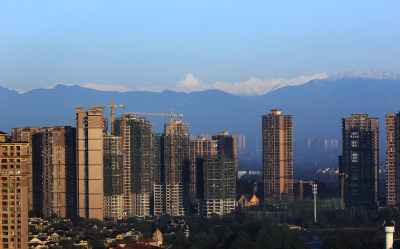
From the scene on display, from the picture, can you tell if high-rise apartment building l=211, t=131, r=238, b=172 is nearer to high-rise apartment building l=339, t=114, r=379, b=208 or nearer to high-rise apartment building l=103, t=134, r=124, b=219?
high-rise apartment building l=339, t=114, r=379, b=208

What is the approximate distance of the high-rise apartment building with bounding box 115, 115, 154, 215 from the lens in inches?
2496

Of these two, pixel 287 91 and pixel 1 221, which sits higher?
pixel 287 91

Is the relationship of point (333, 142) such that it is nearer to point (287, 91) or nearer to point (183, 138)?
point (287, 91)

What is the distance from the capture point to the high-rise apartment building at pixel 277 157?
240 feet

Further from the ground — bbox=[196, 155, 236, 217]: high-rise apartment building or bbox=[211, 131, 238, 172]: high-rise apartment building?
bbox=[211, 131, 238, 172]: high-rise apartment building

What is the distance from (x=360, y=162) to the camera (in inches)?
2785

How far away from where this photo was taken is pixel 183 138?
65.9m

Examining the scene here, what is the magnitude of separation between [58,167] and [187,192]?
34.8ft

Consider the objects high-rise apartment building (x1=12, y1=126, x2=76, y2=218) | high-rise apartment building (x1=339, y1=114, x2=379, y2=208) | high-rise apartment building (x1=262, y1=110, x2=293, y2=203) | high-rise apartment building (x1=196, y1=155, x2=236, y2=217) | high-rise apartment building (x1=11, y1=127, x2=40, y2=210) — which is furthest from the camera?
high-rise apartment building (x1=262, y1=110, x2=293, y2=203)

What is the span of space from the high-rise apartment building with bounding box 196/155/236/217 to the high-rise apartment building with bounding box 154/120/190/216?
5.68 feet

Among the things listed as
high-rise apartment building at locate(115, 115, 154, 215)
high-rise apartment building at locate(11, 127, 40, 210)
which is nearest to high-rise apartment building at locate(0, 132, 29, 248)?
high-rise apartment building at locate(11, 127, 40, 210)

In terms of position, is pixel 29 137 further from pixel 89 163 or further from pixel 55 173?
pixel 89 163

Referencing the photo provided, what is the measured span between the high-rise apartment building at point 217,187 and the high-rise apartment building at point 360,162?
32.8 feet

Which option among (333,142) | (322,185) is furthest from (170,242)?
(333,142)
